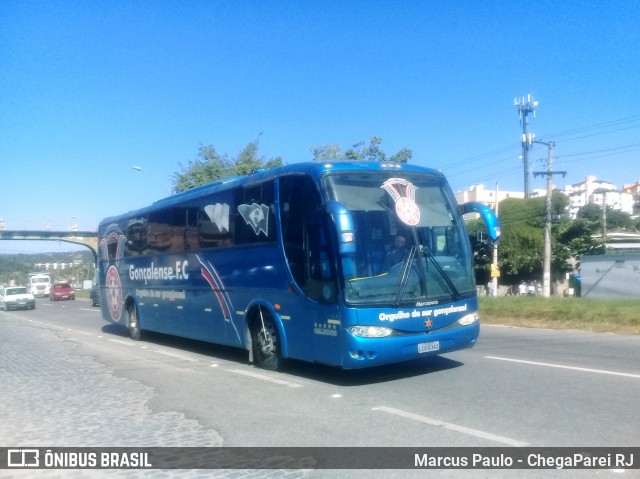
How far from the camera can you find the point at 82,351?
14.6m

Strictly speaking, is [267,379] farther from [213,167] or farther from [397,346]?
[213,167]

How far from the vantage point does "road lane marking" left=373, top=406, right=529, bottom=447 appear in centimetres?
603

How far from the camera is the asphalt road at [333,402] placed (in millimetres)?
6395

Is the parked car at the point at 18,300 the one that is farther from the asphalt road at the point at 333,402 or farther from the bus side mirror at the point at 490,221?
the bus side mirror at the point at 490,221

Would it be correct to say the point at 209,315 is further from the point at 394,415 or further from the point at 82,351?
the point at 394,415

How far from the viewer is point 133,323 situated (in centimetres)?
1705

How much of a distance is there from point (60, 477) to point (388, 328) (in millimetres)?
4496

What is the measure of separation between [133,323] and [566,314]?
11861mm

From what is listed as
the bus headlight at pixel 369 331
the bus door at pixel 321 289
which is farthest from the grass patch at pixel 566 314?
the bus door at pixel 321 289

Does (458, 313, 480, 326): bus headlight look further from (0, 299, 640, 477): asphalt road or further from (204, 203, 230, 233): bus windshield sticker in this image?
(204, 203, 230, 233): bus windshield sticker

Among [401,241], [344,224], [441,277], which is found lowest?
[441,277]

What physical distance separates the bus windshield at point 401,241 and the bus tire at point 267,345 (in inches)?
96.9

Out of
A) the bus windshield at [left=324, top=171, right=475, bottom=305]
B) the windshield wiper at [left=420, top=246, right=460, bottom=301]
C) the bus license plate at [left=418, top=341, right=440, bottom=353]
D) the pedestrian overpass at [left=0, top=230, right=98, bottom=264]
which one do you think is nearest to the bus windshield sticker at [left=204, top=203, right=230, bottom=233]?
the bus windshield at [left=324, top=171, right=475, bottom=305]

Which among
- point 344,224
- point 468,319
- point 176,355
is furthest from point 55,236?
point 344,224
